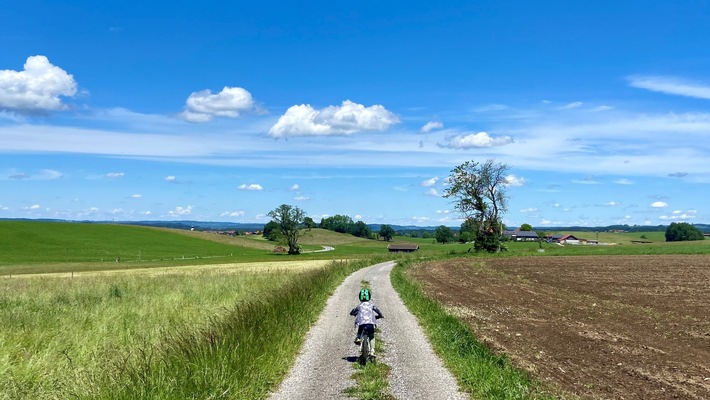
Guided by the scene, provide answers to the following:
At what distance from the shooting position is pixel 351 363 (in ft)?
43.7

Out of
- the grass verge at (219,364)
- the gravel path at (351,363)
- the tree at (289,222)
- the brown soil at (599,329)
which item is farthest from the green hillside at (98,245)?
the grass verge at (219,364)

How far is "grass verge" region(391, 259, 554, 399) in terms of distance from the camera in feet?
34.4

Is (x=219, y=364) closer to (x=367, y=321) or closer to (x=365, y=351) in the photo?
(x=365, y=351)

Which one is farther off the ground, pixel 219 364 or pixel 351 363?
pixel 219 364

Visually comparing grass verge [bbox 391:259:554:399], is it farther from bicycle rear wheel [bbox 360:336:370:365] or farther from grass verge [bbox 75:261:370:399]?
grass verge [bbox 75:261:370:399]

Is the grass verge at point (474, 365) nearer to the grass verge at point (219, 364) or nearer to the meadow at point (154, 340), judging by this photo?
the meadow at point (154, 340)

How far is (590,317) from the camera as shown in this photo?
22.2m

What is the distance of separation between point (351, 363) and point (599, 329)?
9.93 metres

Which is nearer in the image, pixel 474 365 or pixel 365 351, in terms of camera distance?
pixel 474 365

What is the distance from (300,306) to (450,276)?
2565 cm

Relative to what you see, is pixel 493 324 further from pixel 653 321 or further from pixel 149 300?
pixel 149 300

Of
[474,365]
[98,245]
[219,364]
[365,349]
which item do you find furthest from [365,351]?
[98,245]

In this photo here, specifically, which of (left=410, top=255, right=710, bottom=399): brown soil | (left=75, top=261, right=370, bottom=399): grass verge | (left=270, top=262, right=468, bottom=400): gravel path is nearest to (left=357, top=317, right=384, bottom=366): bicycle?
(left=270, top=262, right=468, bottom=400): gravel path

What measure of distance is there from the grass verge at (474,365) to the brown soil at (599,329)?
0.61m
